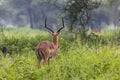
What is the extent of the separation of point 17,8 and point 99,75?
204ft

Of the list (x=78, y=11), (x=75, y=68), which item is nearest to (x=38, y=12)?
(x=78, y=11)

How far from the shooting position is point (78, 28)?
18344 millimetres

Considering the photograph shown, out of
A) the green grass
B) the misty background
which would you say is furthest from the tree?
the misty background

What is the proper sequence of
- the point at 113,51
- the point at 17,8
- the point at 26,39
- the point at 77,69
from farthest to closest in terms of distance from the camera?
the point at 17,8
the point at 26,39
the point at 113,51
the point at 77,69

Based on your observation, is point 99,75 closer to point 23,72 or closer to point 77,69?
point 77,69

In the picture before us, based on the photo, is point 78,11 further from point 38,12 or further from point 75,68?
point 38,12

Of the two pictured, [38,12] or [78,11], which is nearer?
[78,11]

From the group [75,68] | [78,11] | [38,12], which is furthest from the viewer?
[38,12]

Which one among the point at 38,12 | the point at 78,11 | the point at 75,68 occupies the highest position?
the point at 38,12

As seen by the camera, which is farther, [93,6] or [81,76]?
[93,6]

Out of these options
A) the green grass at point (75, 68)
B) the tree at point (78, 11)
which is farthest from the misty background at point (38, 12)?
the green grass at point (75, 68)

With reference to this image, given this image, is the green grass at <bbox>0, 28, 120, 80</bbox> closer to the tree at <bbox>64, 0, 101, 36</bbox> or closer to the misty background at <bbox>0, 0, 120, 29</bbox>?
the tree at <bbox>64, 0, 101, 36</bbox>

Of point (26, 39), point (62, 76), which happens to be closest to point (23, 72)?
point (62, 76)

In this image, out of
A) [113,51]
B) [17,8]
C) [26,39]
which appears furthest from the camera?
[17,8]
